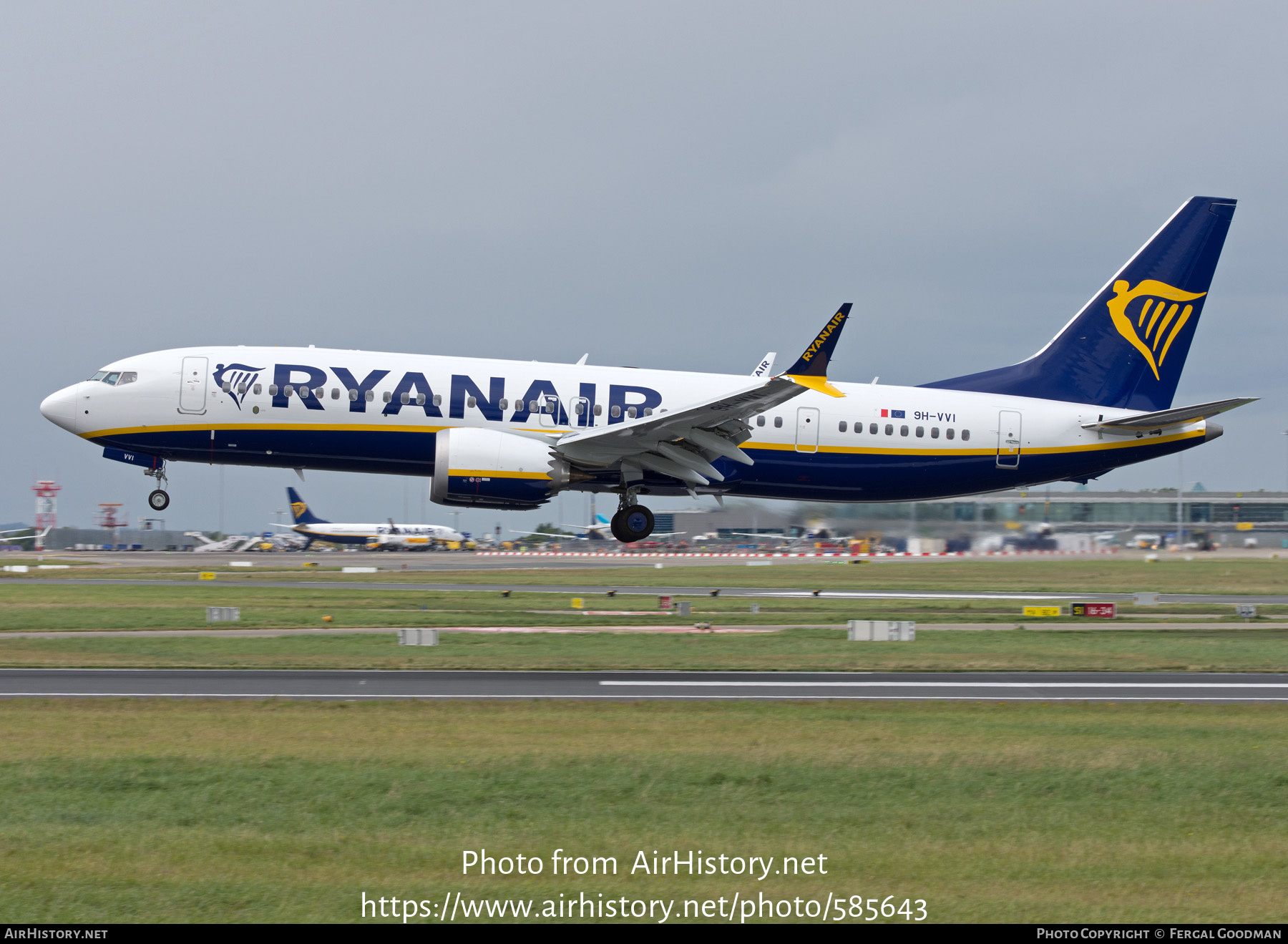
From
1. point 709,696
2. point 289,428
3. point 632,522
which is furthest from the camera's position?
point 632,522

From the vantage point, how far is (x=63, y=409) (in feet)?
106

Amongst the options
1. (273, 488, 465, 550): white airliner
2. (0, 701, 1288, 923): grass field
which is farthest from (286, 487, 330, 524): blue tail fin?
(0, 701, 1288, 923): grass field

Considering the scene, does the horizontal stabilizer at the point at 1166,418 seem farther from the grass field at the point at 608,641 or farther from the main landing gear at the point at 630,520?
the main landing gear at the point at 630,520

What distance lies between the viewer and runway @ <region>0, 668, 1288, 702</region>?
65.6 ft

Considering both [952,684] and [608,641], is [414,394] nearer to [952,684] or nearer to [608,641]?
[608,641]

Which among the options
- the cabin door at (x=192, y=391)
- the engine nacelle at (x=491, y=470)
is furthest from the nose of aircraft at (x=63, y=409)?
the engine nacelle at (x=491, y=470)

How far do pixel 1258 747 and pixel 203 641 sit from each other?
2194cm

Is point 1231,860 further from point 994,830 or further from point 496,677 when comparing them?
point 496,677

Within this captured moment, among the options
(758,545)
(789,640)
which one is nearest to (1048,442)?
(789,640)

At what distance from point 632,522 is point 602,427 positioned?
9.96 feet

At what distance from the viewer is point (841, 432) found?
1362 inches

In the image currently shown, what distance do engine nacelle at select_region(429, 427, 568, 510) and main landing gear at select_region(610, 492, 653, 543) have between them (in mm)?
2778

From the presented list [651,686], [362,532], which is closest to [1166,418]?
[651,686]

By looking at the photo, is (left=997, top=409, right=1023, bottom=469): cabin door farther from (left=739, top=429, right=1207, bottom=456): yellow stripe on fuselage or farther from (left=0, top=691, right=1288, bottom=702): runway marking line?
(left=0, top=691, right=1288, bottom=702): runway marking line
